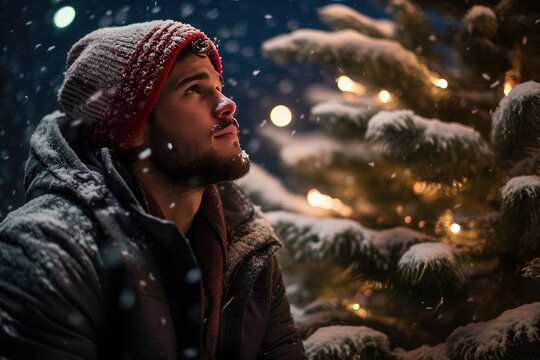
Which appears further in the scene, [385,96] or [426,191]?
[385,96]

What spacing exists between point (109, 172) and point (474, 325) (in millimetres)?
2069

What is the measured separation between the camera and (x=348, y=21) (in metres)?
3.59

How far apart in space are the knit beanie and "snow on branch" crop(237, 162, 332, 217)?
1.46 meters

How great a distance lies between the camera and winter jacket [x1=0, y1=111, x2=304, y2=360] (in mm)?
1441

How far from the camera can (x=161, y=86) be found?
221cm

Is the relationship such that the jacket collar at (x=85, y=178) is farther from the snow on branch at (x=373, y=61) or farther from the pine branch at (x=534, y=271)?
the snow on branch at (x=373, y=61)

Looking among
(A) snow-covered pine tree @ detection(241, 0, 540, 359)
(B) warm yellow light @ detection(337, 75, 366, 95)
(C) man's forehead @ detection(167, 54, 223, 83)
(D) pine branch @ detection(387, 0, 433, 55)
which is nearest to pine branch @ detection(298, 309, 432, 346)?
(A) snow-covered pine tree @ detection(241, 0, 540, 359)

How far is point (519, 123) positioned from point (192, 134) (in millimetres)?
1741

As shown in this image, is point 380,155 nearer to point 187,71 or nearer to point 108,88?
point 187,71

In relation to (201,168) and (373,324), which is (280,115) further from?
(373,324)

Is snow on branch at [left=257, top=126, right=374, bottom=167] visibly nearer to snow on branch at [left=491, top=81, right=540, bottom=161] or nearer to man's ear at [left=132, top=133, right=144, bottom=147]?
snow on branch at [left=491, top=81, right=540, bottom=161]

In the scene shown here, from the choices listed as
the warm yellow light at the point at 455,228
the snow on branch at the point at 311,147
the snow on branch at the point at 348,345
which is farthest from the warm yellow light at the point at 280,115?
the snow on branch at the point at 348,345

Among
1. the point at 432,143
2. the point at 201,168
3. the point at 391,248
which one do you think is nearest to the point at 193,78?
the point at 201,168

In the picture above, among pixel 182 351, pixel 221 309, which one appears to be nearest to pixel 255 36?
pixel 221 309
